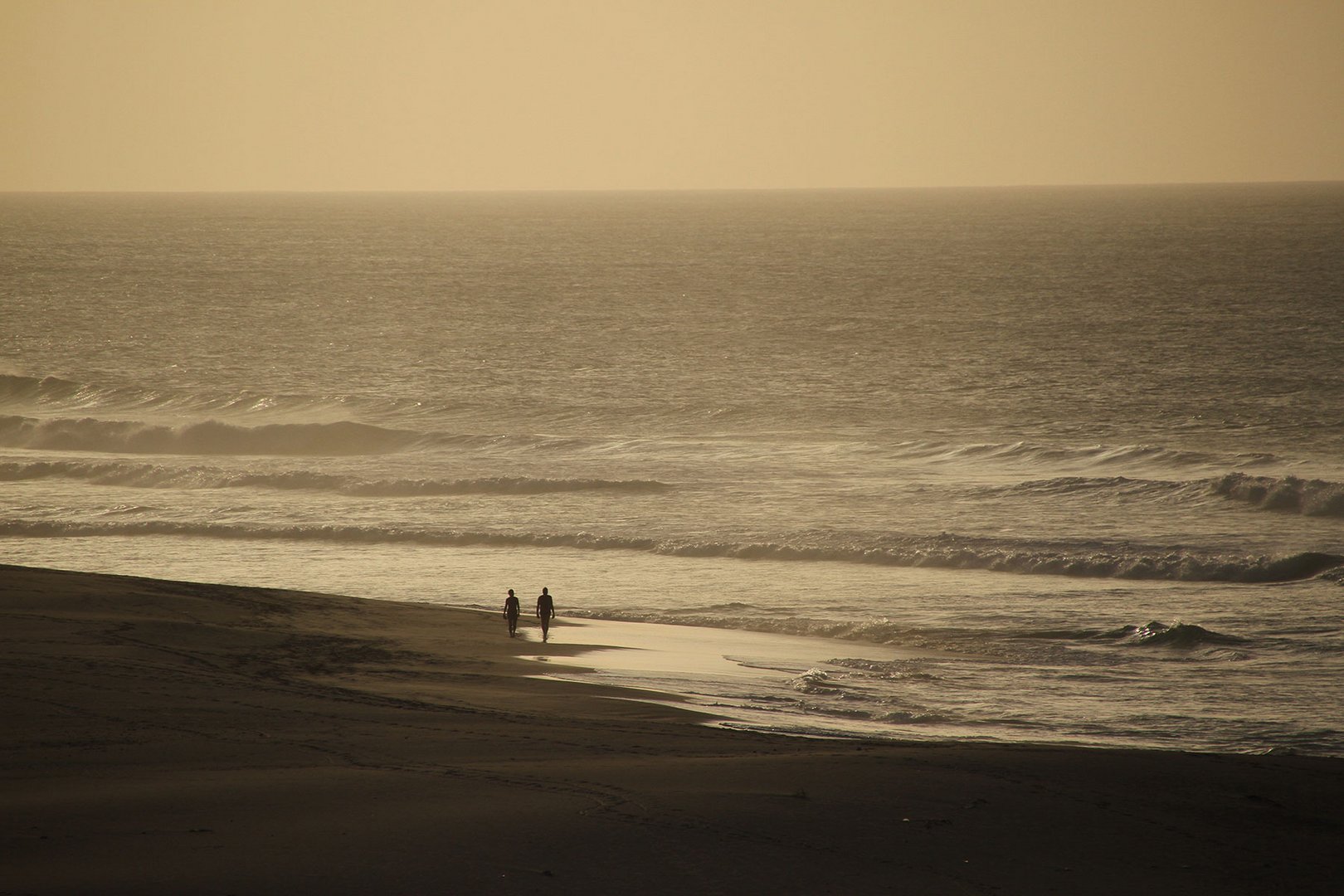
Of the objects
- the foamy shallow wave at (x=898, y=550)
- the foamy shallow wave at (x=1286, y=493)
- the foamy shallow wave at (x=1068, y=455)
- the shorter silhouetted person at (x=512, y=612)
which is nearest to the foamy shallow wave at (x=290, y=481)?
the foamy shallow wave at (x=898, y=550)

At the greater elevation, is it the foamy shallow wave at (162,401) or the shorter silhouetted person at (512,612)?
the foamy shallow wave at (162,401)

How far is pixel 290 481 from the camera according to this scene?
3922 cm

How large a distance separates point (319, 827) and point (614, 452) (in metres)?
33.7

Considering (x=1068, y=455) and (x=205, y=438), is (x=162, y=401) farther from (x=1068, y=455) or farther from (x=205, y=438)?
(x=1068, y=455)

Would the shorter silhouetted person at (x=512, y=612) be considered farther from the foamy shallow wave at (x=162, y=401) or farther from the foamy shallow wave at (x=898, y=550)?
the foamy shallow wave at (x=162, y=401)

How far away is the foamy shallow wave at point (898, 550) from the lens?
2683 centimetres

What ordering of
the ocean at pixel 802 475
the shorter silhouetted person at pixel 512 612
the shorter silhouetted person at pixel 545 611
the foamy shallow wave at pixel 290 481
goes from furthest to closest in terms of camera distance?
the foamy shallow wave at pixel 290 481 → the shorter silhouetted person at pixel 512 612 → the shorter silhouetted person at pixel 545 611 → the ocean at pixel 802 475

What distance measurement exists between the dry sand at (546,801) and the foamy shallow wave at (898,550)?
1365 cm

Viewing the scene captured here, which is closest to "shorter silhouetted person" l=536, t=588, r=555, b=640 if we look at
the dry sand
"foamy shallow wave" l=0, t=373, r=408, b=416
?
the dry sand

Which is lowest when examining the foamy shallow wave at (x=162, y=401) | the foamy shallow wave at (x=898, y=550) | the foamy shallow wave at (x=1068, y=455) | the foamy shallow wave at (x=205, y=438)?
the foamy shallow wave at (x=898, y=550)

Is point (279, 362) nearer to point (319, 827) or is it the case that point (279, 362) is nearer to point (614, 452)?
point (614, 452)

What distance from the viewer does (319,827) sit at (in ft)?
33.3

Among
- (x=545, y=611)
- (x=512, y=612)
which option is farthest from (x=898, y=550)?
(x=512, y=612)

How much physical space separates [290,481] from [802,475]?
53.8 feet
